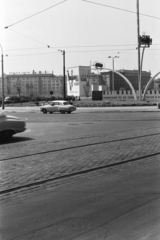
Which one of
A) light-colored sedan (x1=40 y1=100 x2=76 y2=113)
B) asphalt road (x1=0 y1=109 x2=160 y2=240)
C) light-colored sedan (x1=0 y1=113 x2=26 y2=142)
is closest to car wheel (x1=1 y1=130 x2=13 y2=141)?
light-colored sedan (x1=0 y1=113 x2=26 y2=142)

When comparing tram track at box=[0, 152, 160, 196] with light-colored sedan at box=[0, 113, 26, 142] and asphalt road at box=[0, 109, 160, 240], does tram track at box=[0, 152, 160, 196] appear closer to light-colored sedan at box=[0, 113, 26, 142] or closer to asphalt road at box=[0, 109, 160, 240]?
asphalt road at box=[0, 109, 160, 240]

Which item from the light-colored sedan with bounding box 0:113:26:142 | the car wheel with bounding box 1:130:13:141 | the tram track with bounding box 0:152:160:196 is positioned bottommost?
the tram track with bounding box 0:152:160:196

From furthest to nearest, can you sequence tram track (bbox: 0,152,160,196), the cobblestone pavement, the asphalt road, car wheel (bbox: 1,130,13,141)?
car wheel (bbox: 1,130,13,141) < the cobblestone pavement < tram track (bbox: 0,152,160,196) < the asphalt road

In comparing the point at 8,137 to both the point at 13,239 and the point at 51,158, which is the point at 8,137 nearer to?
the point at 51,158

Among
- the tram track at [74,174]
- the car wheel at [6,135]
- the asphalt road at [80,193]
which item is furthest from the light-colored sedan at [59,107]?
the tram track at [74,174]

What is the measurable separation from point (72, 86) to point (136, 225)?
305 ft

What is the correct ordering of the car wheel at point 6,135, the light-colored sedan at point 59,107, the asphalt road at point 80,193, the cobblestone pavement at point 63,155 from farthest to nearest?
the light-colored sedan at point 59,107 → the car wheel at point 6,135 → the cobblestone pavement at point 63,155 → the asphalt road at point 80,193

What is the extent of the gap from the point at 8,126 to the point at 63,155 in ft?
12.1

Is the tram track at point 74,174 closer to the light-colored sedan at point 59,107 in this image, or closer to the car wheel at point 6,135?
the car wheel at point 6,135

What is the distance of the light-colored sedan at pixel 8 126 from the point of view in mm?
11398

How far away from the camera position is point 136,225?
376 cm

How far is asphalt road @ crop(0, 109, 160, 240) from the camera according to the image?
12.1ft

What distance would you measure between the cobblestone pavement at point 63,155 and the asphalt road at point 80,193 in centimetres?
1

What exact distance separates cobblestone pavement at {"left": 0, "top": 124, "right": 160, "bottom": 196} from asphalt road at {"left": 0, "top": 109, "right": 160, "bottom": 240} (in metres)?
0.01
